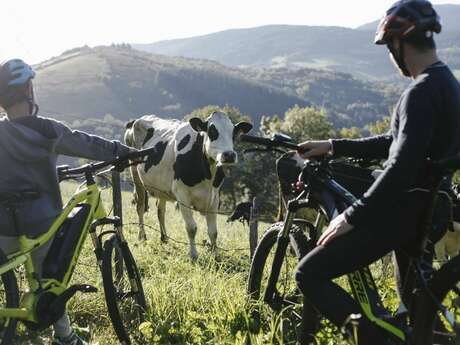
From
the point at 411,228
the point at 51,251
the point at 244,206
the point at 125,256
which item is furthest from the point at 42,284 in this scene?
the point at 244,206

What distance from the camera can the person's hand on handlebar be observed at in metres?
4.33

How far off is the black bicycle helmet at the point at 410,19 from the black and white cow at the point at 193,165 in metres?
5.63

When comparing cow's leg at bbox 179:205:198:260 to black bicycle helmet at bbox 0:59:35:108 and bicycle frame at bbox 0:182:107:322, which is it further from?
black bicycle helmet at bbox 0:59:35:108

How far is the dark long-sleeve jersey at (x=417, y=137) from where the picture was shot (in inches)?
124

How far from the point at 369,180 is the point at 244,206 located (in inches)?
150

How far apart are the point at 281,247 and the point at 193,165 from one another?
233 inches

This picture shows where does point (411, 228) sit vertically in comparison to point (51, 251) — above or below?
above

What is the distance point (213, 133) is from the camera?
383 inches

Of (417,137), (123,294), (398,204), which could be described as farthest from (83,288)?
(417,137)

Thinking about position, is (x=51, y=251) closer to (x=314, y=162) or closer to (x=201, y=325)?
(x=201, y=325)

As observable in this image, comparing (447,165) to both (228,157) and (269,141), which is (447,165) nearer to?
(269,141)

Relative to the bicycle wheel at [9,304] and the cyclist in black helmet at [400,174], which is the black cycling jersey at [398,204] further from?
the bicycle wheel at [9,304]

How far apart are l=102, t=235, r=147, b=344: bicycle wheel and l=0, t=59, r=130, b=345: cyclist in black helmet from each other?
1.80ft

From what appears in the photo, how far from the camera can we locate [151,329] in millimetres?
5145
